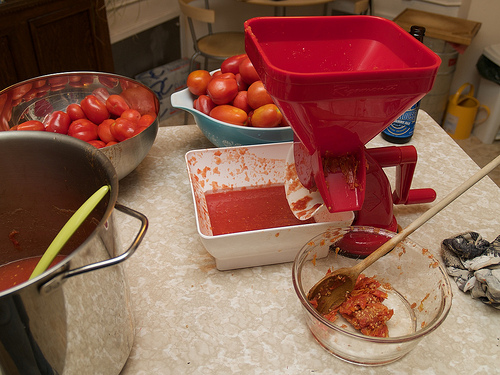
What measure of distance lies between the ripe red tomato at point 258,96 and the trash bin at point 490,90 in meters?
1.91

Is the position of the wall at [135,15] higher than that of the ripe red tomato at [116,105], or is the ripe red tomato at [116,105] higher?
the ripe red tomato at [116,105]

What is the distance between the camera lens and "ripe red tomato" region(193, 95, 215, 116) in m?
1.03

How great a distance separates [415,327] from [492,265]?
6.6 inches

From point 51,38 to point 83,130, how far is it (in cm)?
134

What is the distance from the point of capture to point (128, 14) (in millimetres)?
2678

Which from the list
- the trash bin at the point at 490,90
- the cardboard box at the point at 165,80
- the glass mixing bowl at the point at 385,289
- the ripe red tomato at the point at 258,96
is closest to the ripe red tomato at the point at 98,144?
the ripe red tomato at the point at 258,96

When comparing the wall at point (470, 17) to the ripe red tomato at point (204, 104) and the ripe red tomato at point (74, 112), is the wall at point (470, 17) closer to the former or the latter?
the ripe red tomato at point (204, 104)

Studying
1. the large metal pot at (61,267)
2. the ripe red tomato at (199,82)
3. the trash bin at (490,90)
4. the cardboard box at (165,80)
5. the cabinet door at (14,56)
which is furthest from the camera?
the cardboard box at (165,80)

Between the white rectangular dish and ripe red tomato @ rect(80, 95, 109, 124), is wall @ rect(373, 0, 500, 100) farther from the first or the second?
ripe red tomato @ rect(80, 95, 109, 124)

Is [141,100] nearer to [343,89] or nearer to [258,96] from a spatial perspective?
[258,96]

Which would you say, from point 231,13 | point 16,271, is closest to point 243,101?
point 16,271

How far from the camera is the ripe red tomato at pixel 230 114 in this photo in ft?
3.23

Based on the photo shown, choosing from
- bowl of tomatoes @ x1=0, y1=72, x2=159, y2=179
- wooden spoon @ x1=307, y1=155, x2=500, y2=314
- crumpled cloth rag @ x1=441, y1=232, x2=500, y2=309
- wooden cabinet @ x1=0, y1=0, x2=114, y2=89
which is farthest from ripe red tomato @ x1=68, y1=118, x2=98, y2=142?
wooden cabinet @ x1=0, y1=0, x2=114, y2=89

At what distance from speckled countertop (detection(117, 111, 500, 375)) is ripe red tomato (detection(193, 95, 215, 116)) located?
0.19 metres
